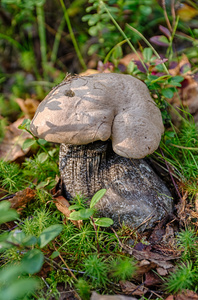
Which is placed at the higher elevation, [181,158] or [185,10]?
[185,10]

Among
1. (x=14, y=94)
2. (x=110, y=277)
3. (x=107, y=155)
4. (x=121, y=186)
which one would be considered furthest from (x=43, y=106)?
(x=14, y=94)

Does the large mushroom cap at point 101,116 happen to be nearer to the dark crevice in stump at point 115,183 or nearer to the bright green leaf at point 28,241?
the dark crevice in stump at point 115,183

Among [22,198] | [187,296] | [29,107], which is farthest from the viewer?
[29,107]

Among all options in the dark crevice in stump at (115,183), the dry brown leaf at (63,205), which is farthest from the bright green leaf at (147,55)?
the dry brown leaf at (63,205)

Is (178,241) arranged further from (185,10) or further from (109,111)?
(185,10)

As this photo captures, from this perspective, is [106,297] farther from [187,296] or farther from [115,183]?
[115,183]

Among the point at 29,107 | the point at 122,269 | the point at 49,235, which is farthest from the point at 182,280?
the point at 29,107
